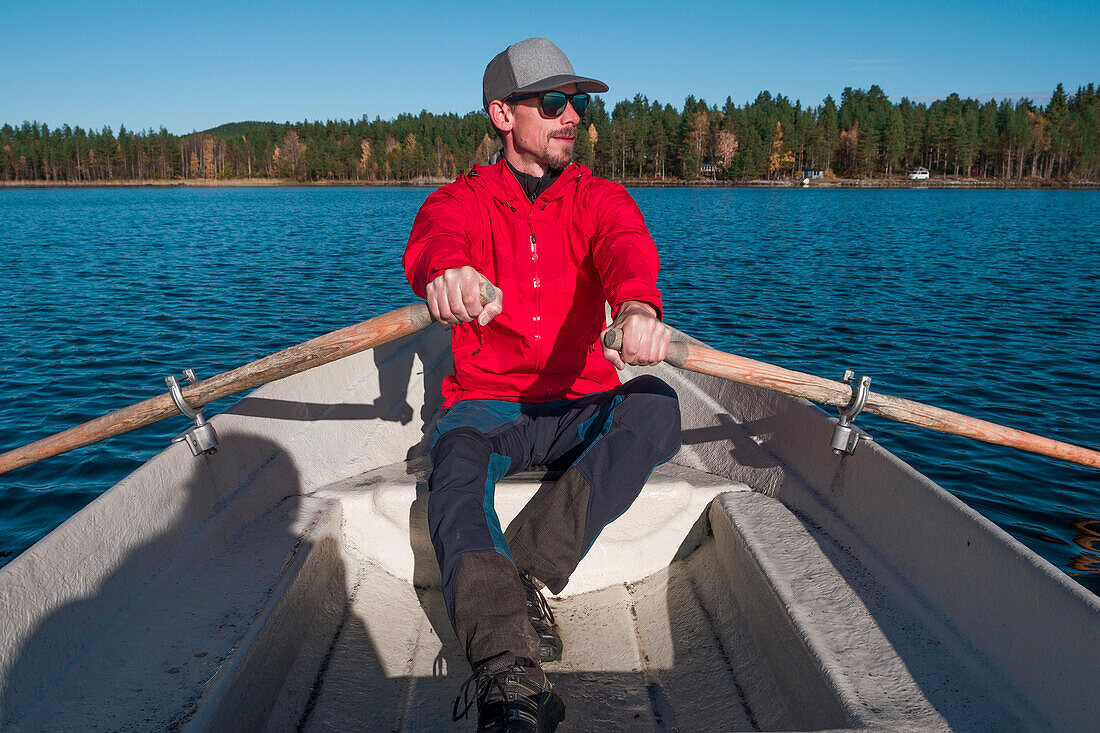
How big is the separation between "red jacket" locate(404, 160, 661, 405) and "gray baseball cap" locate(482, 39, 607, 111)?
0.34 metres

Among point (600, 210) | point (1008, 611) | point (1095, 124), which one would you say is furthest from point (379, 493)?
point (1095, 124)

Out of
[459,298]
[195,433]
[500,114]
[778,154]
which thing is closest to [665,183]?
[778,154]

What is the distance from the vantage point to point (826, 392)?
102 inches

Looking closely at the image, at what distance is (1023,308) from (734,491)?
14700mm

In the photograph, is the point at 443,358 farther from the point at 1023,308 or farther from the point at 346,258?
the point at 346,258

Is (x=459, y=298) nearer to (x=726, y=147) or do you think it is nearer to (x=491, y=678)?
(x=491, y=678)

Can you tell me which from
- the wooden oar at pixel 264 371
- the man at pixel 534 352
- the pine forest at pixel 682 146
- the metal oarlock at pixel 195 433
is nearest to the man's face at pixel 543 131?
the man at pixel 534 352

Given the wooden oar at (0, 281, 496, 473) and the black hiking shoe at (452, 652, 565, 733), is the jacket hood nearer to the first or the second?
the wooden oar at (0, 281, 496, 473)

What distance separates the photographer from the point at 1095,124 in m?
104

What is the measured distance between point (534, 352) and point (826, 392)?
111cm

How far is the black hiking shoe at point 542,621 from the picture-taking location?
230 centimetres

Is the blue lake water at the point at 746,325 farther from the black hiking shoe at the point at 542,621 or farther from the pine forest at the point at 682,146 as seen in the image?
the pine forest at the point at 682,146

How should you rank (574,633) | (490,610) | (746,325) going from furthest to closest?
(746,325) → (574,633) → (490,610)

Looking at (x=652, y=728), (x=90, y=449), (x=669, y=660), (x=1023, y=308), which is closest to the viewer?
(x=652, y=728)
